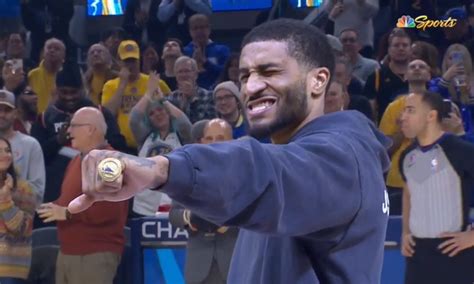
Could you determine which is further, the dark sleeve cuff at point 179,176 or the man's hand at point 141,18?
the man's hand at point 141,18

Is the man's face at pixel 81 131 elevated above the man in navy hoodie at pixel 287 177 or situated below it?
below

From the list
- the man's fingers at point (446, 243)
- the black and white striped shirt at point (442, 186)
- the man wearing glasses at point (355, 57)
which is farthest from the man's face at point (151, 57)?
the man's fingers at point (446, 243)

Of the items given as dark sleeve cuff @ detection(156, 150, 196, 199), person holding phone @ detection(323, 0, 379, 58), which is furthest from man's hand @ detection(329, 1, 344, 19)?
dark sleeve cuff @ detection(156, 150, 196, 199)

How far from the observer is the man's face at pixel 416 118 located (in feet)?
21.7

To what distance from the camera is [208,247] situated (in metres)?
6.71

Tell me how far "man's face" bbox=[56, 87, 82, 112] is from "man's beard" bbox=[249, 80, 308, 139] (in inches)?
238

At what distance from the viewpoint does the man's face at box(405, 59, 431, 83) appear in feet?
26.2

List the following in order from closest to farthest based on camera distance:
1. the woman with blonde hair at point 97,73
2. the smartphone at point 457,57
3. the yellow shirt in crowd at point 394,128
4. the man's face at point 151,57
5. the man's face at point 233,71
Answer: the yellow shirt in crowd at point 394,128 < the smartphone at point 457,57 < the man's face at point 233,71 < the woman with blonde hair at point 97,73 < the man's face at point 151,57

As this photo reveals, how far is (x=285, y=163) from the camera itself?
81.4 inches

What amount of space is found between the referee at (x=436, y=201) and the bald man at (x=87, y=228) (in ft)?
6.30

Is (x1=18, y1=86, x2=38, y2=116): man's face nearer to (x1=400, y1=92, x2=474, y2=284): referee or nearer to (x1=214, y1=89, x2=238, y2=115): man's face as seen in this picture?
(x1=214, y1=89, x2=238, y2=115): man's face

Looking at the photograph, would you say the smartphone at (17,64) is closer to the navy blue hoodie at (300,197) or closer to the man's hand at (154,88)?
the man's hand at (154,88)

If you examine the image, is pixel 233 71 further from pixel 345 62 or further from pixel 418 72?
pixel 418 72

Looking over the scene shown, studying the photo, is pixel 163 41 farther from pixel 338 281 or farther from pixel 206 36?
pixel 338 281
